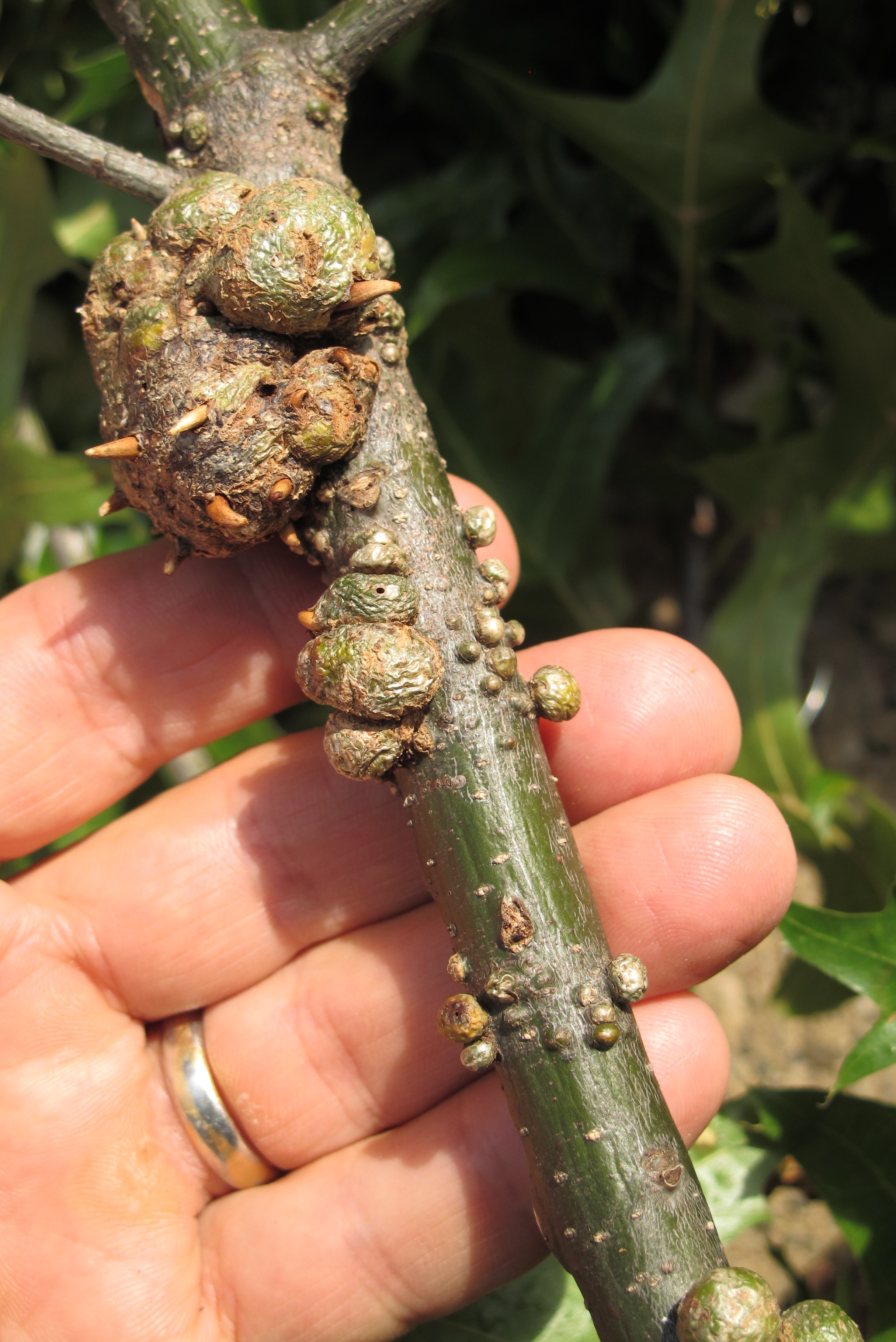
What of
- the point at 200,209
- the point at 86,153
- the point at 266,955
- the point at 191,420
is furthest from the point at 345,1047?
the point at 86,153

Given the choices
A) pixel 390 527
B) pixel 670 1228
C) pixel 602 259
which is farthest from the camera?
pixel 602 259

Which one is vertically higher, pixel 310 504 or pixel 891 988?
pixel 310 504

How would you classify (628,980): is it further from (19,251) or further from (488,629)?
(19,251)

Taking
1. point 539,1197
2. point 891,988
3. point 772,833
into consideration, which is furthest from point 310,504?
point 891,988

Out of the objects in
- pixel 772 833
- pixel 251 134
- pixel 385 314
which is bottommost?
pixel 772 833

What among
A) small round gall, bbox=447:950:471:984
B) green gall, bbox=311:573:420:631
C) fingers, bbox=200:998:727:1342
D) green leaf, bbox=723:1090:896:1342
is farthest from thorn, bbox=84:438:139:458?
green leaf, bbox=723:1090:896:1342

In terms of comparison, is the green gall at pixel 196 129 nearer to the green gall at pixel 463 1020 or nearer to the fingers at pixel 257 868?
the fingers at pixel 257 868

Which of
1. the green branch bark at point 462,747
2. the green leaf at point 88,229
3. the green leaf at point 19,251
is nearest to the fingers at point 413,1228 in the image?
the green branch bark at point 462,747

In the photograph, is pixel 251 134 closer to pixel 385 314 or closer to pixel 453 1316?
pixel 385 314
